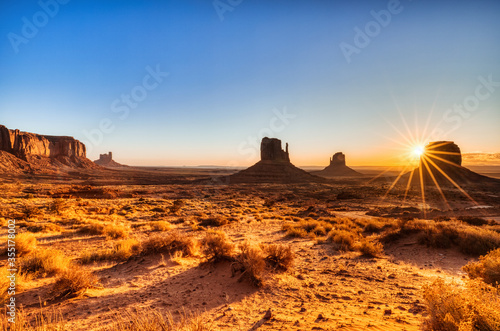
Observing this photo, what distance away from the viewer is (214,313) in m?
4.68

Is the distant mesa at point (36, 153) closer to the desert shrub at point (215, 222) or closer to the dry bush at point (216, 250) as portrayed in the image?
the desert shrub at point (215, 222)

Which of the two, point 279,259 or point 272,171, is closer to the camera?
point 279,259

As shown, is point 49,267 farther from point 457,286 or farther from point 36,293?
point 457,286

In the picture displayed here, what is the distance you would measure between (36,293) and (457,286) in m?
10.7

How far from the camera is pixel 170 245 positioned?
28.1 ft

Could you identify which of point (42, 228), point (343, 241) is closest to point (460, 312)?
point (343, 241)

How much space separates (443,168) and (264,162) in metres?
64.2

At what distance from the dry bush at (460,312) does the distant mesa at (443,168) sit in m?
77.5

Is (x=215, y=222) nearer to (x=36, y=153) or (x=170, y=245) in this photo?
(x=170, y=245)

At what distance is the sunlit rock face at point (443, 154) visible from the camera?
75.4 m

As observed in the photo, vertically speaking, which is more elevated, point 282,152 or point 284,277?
point 282,152

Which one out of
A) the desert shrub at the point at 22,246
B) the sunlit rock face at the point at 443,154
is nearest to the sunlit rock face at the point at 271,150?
the sunlit rock face at the point at 443,154

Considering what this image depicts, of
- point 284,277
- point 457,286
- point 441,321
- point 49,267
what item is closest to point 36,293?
point 49,267

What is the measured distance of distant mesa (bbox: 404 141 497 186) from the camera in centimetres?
6772
